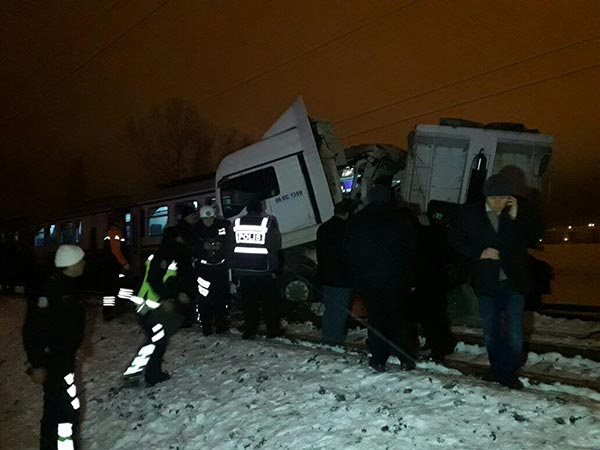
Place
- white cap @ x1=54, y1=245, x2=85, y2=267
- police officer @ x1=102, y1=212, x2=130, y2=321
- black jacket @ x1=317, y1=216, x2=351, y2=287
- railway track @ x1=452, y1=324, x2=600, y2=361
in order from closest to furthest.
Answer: white cap @ x1=54, y1=245, x2=85, y2=267 → railway track @ x1=452, y1=324, x2=600, y2=361 → black jacket @ x1=317, y1=216, x2=351, y2=287 → police officer @ x1=102, y1=212, x2=130, y2=321

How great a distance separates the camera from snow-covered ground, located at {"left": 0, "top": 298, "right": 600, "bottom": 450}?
367 cm

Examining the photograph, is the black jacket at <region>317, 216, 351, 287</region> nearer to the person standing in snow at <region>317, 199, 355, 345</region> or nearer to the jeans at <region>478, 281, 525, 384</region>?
the person standing in snow at <region>317, 199, 355, 345</region>

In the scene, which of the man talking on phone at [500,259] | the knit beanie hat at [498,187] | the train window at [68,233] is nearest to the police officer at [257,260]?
the man talking on phone at [500,259]

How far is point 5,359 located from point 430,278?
705cm

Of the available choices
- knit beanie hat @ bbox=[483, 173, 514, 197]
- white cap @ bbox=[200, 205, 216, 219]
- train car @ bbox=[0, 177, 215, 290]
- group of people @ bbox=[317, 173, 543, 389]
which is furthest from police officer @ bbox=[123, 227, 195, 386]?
train car @ bbox=[0, 177, 215, 290]

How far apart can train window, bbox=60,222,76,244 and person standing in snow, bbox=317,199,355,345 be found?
18.9 meters

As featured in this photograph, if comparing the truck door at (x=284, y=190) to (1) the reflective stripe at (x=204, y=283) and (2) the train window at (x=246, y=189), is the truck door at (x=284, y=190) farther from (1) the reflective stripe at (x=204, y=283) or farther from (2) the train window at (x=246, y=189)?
(1) the reflective stripe at (x=204, y=283)

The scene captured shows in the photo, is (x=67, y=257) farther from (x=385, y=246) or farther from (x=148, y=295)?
(x=385, y=246)

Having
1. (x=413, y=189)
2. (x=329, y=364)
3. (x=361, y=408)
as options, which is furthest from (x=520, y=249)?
(x=413, y=189)

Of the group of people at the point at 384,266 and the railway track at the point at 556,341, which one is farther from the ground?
the group of people at the point at 384,266

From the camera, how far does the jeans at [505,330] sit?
433 cm

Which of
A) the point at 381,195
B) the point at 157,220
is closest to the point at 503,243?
the point at 381,195

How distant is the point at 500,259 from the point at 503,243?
13cm

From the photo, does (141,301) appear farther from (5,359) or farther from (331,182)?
(331,182)
